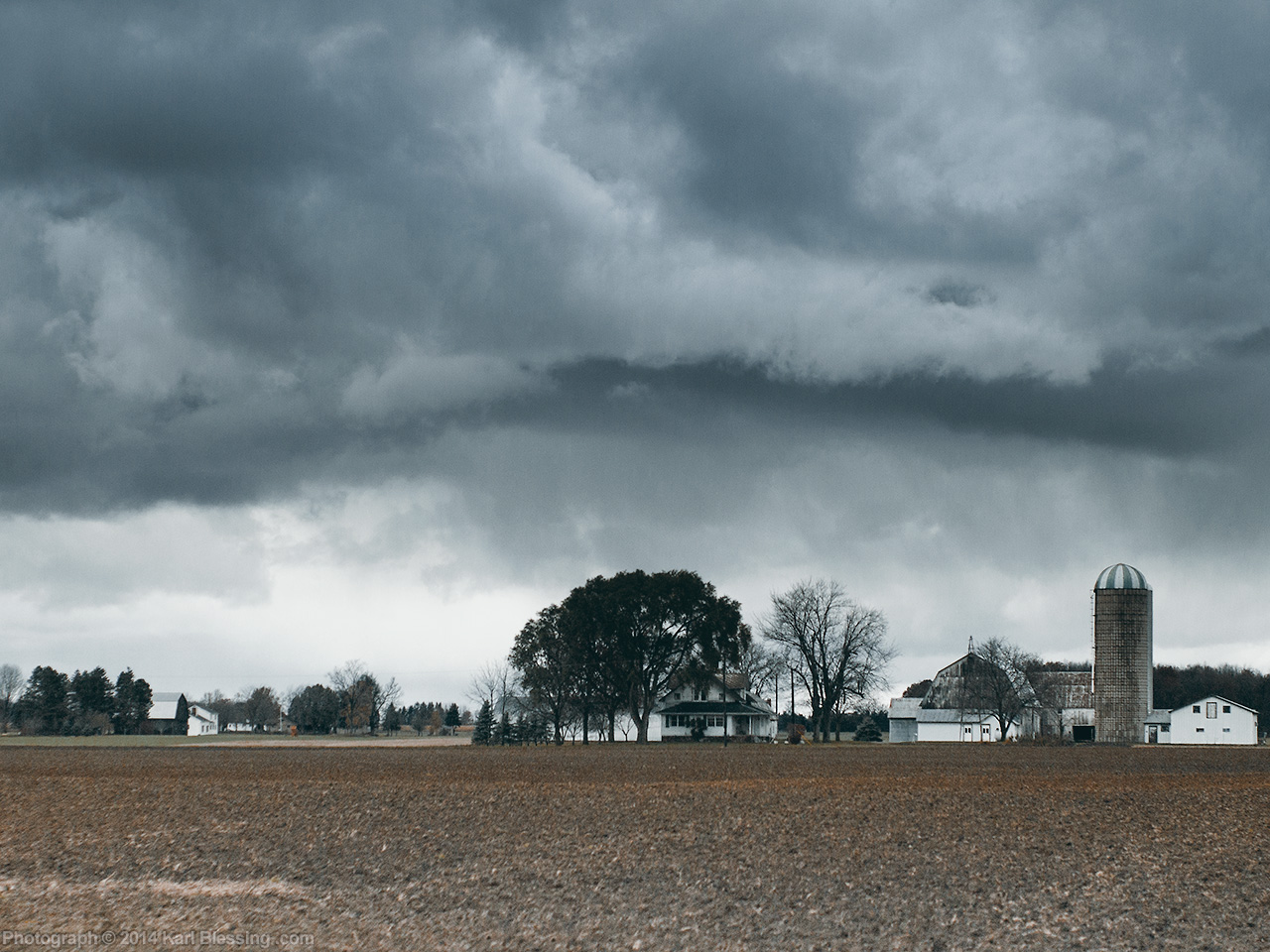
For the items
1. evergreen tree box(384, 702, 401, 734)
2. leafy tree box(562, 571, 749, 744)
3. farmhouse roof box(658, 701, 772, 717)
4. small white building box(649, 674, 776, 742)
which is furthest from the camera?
evergreen tree box(384, 702, 401, 734)

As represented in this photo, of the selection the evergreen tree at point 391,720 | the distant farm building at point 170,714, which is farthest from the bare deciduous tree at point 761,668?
the distant farm building at point 170,714

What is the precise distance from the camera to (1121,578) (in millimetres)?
111000

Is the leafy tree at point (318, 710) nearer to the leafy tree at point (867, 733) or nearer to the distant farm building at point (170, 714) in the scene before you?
the distant farm building at point (170, 714)

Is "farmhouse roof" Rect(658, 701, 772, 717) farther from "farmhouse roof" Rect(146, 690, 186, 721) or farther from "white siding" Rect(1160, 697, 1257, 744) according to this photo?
"farmhouse roof" Rect(146, 690, 186, 721)

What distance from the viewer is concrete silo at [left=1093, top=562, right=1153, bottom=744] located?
108 meters

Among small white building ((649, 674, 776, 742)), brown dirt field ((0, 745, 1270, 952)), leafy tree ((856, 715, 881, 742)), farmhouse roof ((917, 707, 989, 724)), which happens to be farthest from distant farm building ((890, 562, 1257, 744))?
brown dirt field ((0, 745, 1270, 952))

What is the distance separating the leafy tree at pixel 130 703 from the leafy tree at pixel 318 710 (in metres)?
22.1

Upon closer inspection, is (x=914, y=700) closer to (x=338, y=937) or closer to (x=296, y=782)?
(x=296, y=782)

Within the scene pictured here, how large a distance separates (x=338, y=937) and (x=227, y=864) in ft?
20.8

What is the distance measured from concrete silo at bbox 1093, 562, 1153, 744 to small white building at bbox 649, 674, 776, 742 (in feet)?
104

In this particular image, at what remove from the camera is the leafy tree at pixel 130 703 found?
16738cm

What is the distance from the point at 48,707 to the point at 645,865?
154m

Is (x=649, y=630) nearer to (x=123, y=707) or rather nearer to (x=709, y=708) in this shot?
(x=709, y=708)

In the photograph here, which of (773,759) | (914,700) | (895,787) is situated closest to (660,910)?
(895,787)
